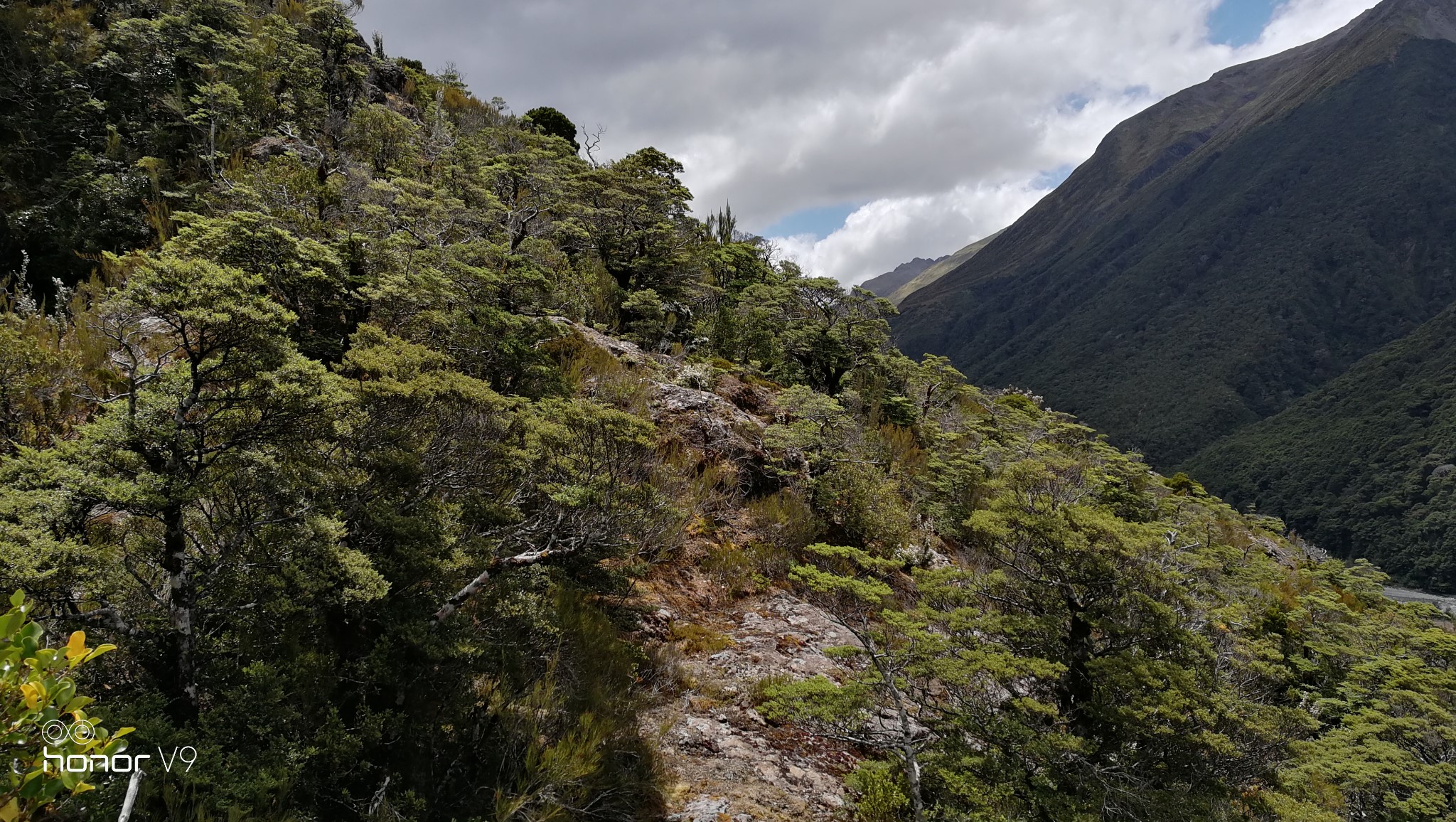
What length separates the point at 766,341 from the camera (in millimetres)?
15664

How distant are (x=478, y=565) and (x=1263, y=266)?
573 ft

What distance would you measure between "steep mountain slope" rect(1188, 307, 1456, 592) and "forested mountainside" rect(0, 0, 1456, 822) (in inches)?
3105

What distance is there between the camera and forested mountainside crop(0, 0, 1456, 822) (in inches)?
112

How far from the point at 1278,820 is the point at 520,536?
25.1 ft

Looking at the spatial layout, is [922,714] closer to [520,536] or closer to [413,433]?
[520,536]

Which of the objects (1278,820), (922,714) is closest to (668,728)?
(922,714)

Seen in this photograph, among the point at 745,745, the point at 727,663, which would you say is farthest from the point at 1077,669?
the point at 727,663

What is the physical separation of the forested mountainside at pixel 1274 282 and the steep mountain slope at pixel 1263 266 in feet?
1.44

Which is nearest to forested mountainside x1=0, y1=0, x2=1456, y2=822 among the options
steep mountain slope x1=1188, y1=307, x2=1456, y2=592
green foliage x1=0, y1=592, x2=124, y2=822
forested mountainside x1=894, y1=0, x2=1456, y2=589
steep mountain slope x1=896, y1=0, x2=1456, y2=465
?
green foliage x1=0, y1=592, x2=124, y2=822

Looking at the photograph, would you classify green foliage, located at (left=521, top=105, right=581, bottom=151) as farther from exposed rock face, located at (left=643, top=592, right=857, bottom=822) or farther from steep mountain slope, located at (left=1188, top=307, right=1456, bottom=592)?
steep mountain slope, located at (left=1188, top=307, right=1456, bottom=592)

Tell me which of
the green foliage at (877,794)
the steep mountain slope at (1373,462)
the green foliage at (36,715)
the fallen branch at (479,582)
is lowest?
the steep mountain slope at (1373,462)

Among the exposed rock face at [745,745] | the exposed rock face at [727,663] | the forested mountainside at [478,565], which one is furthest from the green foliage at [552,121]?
the exposed rock face at [745,745]

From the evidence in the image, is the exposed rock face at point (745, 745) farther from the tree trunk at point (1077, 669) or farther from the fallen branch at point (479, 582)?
the tree trunk at point (1077, 669)

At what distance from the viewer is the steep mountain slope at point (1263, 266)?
107 metres
